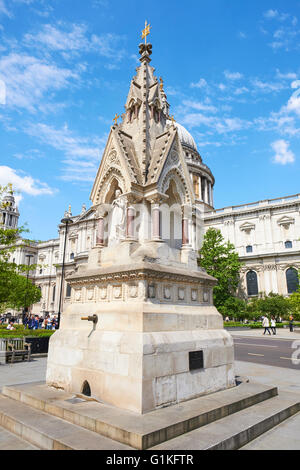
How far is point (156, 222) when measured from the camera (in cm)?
756

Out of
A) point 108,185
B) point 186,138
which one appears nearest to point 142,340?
point 108,185

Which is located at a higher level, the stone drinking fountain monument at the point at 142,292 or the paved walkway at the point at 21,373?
the stone drinking fountain monument at the point at 142,292

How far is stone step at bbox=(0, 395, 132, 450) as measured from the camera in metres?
4.49

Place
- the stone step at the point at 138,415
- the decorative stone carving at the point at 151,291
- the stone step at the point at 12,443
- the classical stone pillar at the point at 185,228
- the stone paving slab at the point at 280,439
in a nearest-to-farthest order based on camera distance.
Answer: the stone step at the point at 138,415
the stone step at the point at 12,443
the stone paving slab at the point at 280,439
the decorative stone carving at the point at 151,291
the classical stone pillar at the point at 185,228

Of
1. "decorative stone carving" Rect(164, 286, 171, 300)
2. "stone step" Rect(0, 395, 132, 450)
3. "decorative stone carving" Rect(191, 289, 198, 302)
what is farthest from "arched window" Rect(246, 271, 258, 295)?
"stone step" Rect(0, 395, 132, 450)

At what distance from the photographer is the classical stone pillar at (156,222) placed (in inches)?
296

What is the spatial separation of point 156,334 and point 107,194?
430cm

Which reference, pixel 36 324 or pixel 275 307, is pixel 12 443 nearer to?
pixel 36 324

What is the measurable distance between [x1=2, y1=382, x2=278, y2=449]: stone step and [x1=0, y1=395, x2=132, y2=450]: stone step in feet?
0.40

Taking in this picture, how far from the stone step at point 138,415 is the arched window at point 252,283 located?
171ft

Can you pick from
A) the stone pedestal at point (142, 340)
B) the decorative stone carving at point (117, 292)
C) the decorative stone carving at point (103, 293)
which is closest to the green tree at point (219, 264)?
the stone pedestal at point (142, 340)

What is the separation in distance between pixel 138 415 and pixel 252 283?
184 feet

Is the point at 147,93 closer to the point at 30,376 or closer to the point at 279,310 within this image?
the point at 30,376

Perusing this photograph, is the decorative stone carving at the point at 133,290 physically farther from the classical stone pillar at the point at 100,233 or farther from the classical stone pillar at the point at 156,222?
the classical stone pillar at the point at 100,233
